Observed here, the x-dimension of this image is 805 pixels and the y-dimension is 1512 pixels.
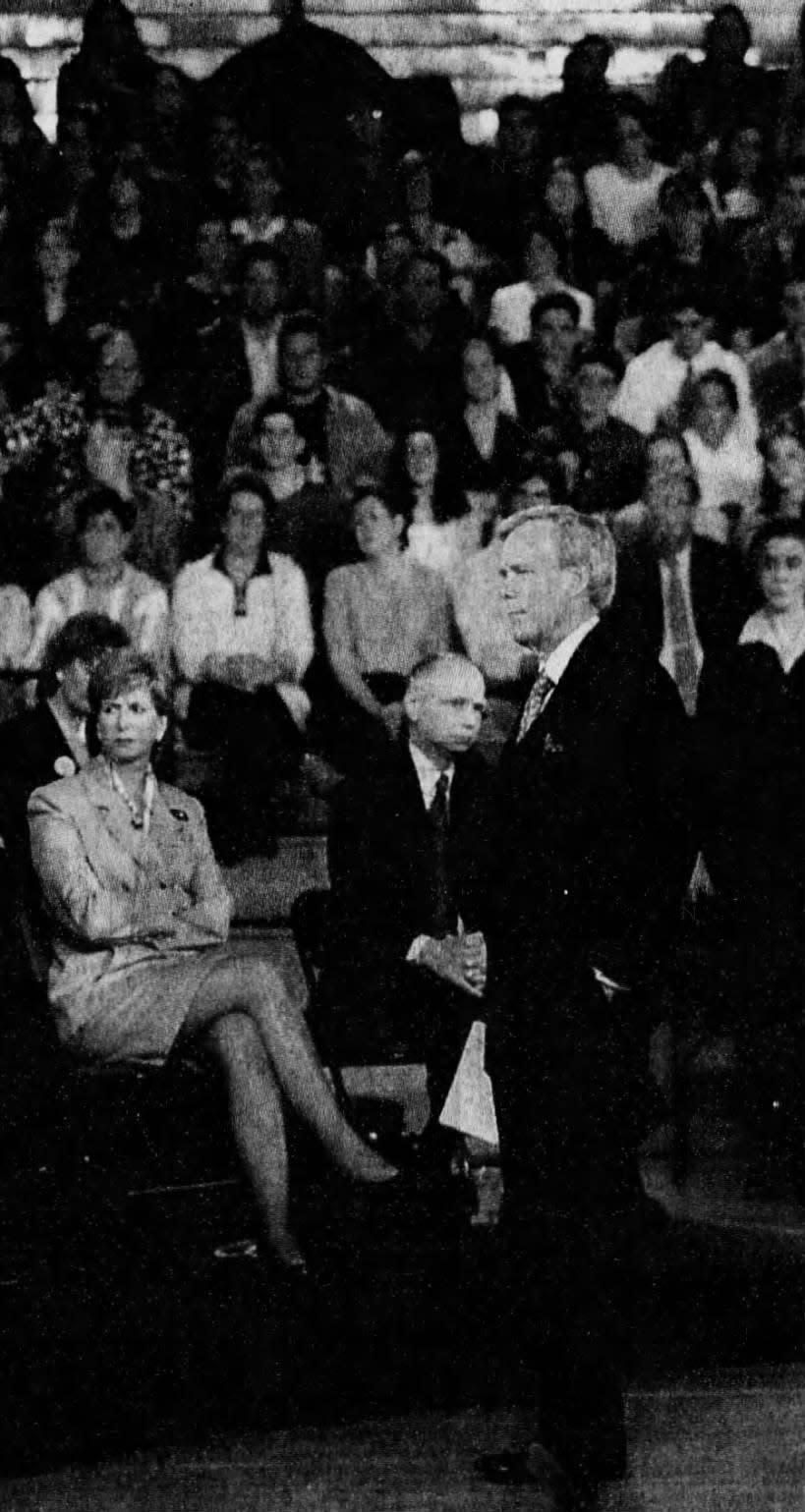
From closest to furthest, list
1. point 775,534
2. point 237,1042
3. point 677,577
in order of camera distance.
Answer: point 237,1042, point 677,577, point 775,534

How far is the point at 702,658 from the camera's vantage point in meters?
6.18

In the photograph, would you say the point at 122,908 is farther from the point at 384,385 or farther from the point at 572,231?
the point at 572,231

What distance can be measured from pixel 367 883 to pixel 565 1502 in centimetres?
186

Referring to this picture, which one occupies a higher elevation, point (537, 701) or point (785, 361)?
point (785, 361)

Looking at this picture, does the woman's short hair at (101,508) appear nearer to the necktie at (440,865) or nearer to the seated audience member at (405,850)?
the seated audience member at (405,850)

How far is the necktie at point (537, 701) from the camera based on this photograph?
319 cm

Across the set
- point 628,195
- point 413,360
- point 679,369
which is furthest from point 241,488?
point 628,195

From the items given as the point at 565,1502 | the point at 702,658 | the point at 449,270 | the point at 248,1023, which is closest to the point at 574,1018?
the point at 565,1502

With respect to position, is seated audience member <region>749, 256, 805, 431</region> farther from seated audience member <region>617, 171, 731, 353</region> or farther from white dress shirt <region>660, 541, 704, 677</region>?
white dress shirt <region>660, 541, 704, 677</region>

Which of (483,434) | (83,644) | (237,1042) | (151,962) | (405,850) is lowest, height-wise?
(237,1042)

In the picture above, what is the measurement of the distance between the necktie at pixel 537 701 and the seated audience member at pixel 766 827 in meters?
Result: 2.01

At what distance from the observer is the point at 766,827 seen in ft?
18.5

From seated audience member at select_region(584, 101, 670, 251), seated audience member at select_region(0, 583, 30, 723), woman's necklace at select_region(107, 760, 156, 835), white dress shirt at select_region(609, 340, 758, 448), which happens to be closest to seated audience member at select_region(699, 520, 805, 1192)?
white dress shirt at select_region(609, 340, 758, 448)

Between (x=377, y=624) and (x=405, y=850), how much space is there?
5.35 ft
